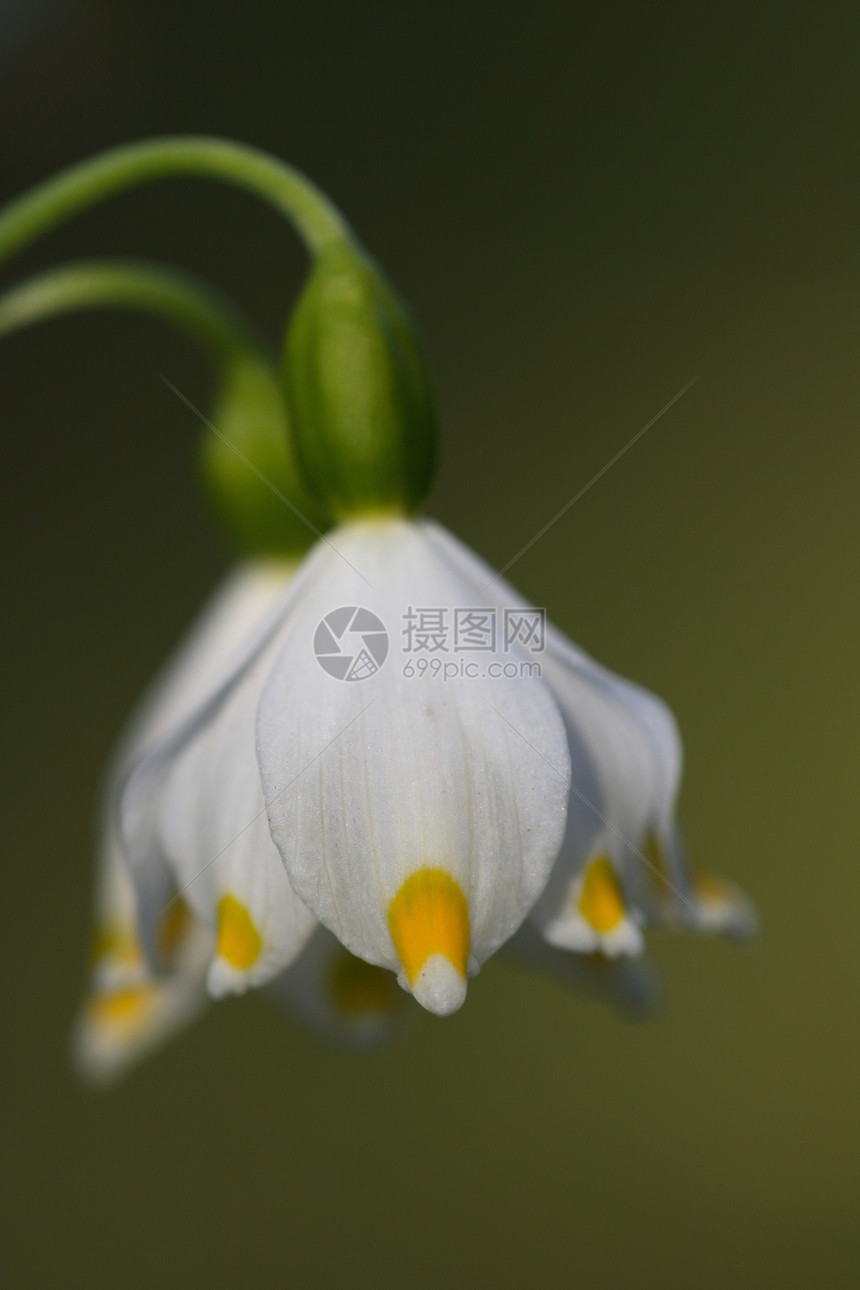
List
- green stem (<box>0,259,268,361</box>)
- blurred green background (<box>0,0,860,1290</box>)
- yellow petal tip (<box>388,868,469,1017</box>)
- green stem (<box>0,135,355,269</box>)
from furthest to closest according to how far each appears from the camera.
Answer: blurred green background (<box>0,0,860,1290</box>), green stem (<box>0,259,268,361</box>), green stem (<box>0,135,355,269</box>), yellow petal tip (<box>388,868,469,1017</box>)

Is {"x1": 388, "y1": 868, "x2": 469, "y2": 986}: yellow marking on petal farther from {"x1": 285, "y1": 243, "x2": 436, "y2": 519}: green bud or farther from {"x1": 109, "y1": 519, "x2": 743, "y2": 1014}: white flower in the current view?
{"x1": 285, "y1": 243, "x2": 436, "y2": 519}: green bud

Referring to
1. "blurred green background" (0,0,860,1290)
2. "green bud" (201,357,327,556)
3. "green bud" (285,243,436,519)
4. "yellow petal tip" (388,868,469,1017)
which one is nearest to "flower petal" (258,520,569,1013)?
"yellow petal tip" (388,868,469,1017)

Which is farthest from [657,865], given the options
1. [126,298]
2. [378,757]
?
[126,298]

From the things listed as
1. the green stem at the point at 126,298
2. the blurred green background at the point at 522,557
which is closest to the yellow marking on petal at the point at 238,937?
the green stem at the point at 126,298

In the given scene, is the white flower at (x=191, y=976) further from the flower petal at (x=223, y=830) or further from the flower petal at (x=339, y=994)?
the flower petal at (x=223, y=830)

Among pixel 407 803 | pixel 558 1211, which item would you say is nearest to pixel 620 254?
pixel 558 1211

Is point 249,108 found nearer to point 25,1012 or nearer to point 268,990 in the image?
point 25,1012
